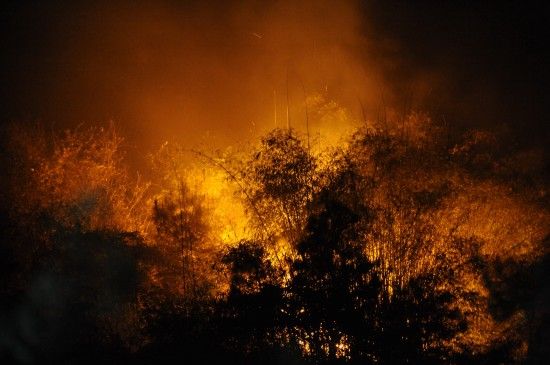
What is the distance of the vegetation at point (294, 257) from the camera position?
13.4m

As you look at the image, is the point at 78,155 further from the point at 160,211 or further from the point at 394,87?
the point at 394,87

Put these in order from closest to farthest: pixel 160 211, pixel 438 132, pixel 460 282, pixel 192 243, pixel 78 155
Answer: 1. pixel 460 282
2. pixel 438 132
3. pixel 192 243
4. pixel 160 211
5. pixel 78 155

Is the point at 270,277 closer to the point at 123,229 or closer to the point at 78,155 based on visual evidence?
the point at 123,229

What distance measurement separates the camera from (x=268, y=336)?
13.5 m

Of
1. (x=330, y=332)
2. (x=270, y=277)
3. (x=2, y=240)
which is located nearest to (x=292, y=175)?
(x=270, y=277)

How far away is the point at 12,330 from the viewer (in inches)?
796

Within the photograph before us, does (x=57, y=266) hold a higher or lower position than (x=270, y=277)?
higher

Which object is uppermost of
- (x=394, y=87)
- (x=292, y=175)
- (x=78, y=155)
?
(x=394, y=87)

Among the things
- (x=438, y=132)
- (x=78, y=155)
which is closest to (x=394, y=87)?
(x=438, y=132)

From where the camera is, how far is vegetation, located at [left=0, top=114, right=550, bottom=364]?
13.4 metres

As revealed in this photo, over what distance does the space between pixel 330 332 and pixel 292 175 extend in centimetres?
446

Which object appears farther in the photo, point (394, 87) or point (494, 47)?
point (494, 47)

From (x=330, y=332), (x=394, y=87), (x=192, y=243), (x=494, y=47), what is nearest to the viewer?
(x=330, y=332)

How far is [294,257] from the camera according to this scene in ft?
45.4
